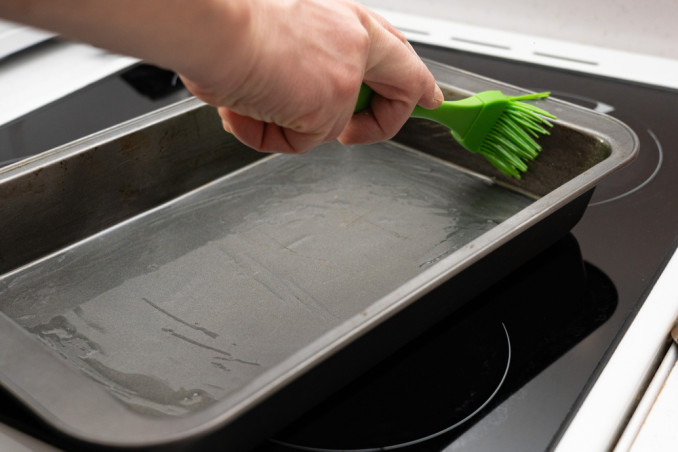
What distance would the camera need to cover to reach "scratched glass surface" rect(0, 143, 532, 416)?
67 centimetres

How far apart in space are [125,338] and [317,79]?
36 centimetres

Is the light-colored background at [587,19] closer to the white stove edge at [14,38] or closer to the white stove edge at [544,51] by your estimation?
the white stove edge at [544,51]

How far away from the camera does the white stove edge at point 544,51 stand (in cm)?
112

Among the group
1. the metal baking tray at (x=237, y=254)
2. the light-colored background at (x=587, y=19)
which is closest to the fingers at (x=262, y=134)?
the metal baking tray at (x=237, y=254)

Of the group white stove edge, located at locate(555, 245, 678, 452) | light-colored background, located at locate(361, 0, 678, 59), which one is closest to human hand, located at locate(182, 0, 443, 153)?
white stove edge, located at locate(555, 245, 678, 452)

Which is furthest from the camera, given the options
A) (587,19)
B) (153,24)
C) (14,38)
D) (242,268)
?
(587,19)

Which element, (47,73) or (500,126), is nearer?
(500,126)

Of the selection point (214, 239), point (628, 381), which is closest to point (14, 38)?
point (214, 239)

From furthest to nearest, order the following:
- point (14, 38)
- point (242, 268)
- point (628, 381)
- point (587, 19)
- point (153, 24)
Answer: point (587, 19) < point (14, 38) < point (242, 268) < point (628, 381) < point (153, 24)

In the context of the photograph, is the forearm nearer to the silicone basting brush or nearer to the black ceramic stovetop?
the black ceramic stovetop

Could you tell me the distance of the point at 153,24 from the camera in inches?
15.8

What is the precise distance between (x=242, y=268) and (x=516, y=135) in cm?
39

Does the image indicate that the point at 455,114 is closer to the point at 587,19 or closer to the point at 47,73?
the point at 587,19

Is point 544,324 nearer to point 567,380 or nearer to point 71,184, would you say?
point 567,380
